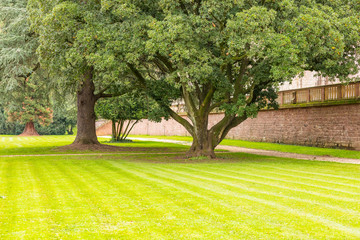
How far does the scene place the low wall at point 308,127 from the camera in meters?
21.3

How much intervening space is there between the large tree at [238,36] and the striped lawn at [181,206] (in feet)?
15.3

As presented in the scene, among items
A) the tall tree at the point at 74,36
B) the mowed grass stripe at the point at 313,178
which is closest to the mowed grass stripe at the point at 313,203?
the mowed grass stripe at the point at 313,178

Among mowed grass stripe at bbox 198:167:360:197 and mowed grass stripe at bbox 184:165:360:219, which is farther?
mowed grass stripe at bbox 198:167:360:197

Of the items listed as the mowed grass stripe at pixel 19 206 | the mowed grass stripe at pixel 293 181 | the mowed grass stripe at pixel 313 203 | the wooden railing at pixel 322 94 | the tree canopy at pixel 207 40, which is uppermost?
the tree canopy at pixel 207 40

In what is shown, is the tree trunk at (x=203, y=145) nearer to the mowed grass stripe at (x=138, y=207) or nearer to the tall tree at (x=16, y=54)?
the mowed grass stripe at (x=138, y=207)

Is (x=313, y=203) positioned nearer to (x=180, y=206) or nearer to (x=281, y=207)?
(x=281, y=207)

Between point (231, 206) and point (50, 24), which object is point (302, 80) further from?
point (231, 206)

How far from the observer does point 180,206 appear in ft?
24.2

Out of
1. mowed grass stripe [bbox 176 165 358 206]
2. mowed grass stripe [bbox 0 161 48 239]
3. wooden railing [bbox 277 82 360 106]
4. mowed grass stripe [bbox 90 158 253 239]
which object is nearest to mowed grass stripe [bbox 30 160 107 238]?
mowed grass stripe [bbox 0 161 48 239]

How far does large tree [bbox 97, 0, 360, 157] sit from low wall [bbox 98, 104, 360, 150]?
596 centimetres

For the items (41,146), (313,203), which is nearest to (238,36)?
(313,203)

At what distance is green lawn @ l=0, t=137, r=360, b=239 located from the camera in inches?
227

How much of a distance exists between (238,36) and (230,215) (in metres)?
9.13

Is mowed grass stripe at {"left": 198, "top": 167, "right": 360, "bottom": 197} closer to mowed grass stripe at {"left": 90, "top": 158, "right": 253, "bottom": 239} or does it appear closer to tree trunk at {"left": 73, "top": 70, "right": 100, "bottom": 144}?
mowed grass stripe at {"left": 90, "top": 158, "right": 253, "bottom": 239}
